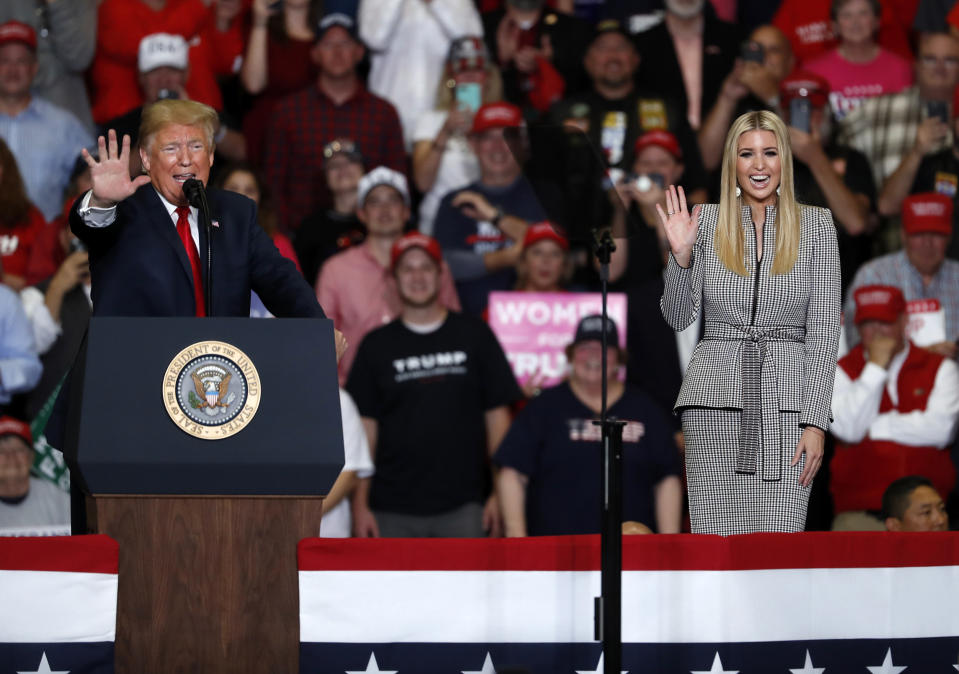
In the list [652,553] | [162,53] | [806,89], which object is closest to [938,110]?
[806,89]

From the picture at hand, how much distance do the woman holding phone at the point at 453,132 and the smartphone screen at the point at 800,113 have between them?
5.31 ft

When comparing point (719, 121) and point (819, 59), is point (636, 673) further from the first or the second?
point (819, 59)

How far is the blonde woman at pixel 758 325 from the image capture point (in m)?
3.88

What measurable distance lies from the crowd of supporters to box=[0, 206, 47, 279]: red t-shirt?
0.01 meters

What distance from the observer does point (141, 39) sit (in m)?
7.93

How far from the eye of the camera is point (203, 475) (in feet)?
11.4

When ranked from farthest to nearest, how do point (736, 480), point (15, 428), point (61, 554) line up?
1. point (15, 428)
2. point (736, 480)
3. point (61, 554)

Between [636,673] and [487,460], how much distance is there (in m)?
2.98

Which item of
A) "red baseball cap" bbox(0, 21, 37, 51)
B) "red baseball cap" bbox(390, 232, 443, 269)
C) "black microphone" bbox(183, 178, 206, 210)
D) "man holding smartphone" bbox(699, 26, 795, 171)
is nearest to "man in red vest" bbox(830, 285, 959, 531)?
"man holding smartphone" bbox(699, 26, 795, 171)

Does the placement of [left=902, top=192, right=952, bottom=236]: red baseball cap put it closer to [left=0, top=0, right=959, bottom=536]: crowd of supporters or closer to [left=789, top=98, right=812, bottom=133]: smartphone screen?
[left=0, top=0, right=959, bottom=536]: crowd of supporters

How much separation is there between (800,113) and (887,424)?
1.91m

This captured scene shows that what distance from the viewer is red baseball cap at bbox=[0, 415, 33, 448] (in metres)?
6.07

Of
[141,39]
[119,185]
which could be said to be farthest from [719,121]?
[119,185]

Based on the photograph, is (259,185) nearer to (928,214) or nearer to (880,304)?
(880,304)
